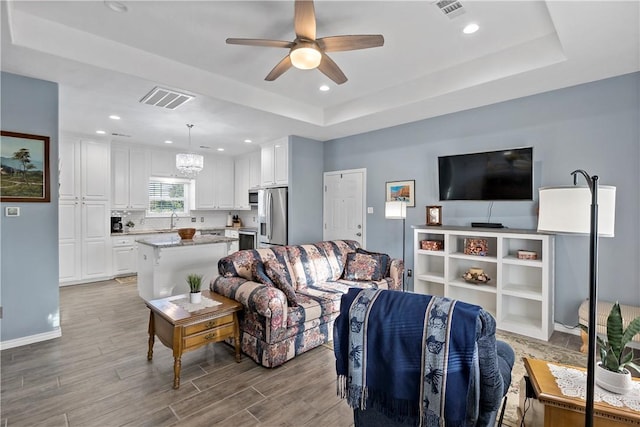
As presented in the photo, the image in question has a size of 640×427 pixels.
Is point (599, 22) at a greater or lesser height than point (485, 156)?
greater

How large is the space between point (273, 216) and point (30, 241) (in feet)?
11.1

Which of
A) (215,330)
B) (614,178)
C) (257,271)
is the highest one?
(614,178)

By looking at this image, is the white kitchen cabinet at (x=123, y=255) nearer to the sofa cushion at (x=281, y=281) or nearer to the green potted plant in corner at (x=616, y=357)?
the sofa cushion at (x=281, y=281)

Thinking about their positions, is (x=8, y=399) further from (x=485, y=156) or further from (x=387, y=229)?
(x=485, y=156)

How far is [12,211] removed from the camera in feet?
10.1

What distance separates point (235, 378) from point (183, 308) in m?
0.73

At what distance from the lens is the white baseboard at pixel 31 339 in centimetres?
304

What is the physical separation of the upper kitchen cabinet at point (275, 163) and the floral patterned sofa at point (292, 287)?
2.01 metres

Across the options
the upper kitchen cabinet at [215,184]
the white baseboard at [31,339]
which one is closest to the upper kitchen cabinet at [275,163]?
the upper kitchen cabinet at [215,184]

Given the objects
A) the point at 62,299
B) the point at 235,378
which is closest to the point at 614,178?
the point at 235,378

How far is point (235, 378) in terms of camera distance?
2.55 m

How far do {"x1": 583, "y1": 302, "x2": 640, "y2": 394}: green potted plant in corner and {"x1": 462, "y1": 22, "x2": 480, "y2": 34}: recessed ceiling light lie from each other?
241cm

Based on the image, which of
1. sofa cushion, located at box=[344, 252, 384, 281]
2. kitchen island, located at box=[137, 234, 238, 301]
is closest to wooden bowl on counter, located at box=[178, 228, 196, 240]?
kitchen island, located at box=[137, 234, 238, 301]

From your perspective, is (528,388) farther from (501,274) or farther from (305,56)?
(305,56)
